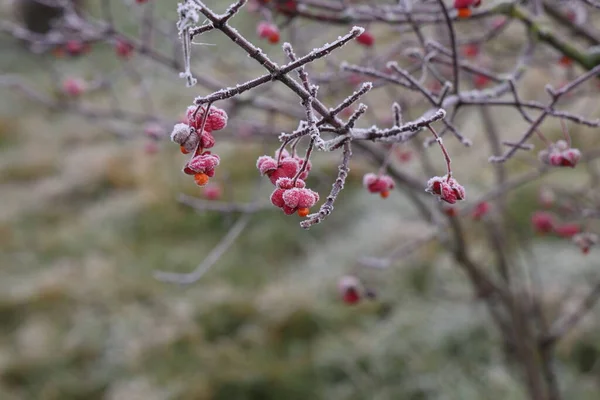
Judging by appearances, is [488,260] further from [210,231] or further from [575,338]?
[210,231]

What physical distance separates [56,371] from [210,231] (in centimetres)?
171

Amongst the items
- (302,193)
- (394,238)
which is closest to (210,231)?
(394,238)

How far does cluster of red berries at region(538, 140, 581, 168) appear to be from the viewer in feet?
3.25

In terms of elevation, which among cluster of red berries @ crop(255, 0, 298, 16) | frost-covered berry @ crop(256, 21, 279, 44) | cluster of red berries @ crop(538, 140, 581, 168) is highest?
cluster of red berries @ crop(255, 0, 298, 16)

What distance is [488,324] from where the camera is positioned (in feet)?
10.3

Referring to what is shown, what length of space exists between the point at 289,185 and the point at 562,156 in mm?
579

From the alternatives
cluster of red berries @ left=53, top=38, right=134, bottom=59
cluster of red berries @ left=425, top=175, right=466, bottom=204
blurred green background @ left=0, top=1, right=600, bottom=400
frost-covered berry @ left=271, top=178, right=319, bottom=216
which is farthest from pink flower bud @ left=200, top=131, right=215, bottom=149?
cluster of red berries @ left=53, top=38, right=134, bottom=59

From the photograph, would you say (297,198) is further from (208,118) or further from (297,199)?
(208,118)

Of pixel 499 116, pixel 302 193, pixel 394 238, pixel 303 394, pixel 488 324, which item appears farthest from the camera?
pixel 499 116

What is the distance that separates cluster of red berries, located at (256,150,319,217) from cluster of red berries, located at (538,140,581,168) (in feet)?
1.72

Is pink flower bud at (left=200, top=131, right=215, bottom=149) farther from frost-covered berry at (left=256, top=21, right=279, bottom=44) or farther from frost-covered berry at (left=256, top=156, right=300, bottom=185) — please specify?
frost-covered berry at (left=256, top=21, right=279, bottom=44)

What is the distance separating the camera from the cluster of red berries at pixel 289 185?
0.72m

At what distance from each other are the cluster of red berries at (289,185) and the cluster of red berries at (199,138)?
0.09 meters

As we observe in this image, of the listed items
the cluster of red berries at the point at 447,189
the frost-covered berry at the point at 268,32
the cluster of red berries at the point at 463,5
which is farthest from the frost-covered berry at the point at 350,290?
the cluster of red berries at the point at 447,189
